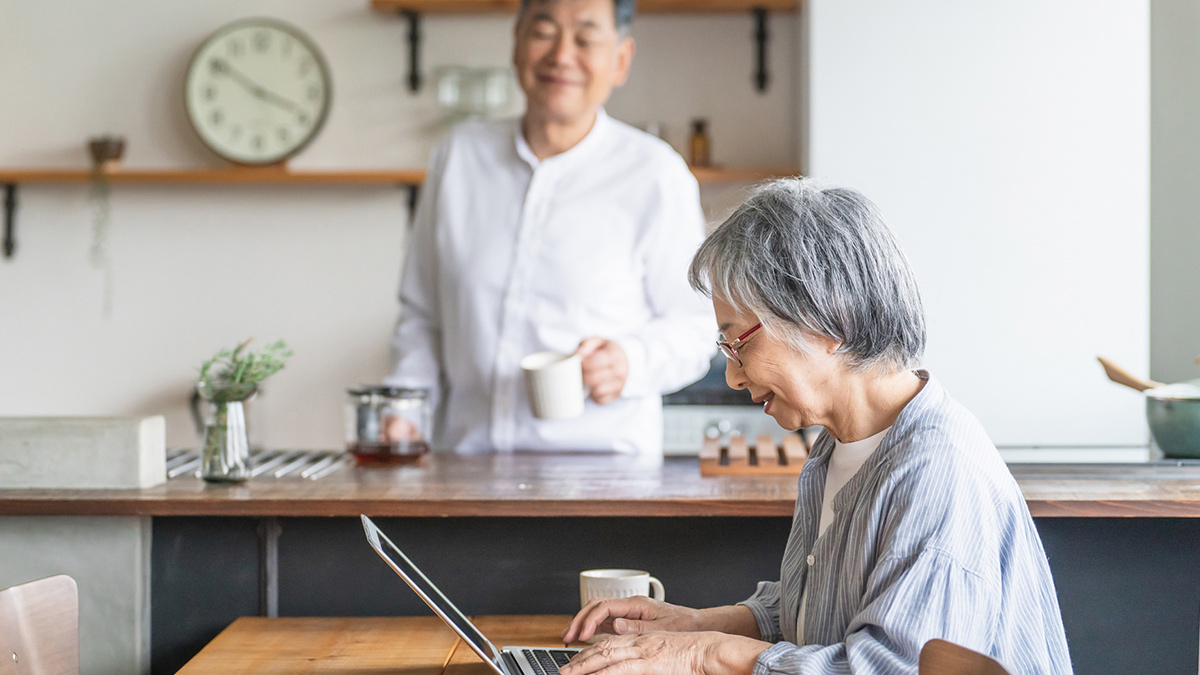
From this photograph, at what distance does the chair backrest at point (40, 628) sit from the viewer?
1.21 m

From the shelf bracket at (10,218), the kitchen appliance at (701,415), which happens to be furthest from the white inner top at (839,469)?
the shelf bracket at (10,218)

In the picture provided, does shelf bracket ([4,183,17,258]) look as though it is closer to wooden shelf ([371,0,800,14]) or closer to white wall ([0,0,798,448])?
white wall ([0,0,798,448])

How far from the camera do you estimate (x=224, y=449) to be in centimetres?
167

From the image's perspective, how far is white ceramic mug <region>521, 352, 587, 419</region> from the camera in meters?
1.84

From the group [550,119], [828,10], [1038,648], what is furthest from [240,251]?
[1038,648]

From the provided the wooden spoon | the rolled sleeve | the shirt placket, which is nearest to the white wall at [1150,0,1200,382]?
the wooden spoon

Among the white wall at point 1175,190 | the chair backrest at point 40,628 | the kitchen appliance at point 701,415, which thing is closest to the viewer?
the chair backrest at point 40,628

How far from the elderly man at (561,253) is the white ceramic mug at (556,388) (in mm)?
250

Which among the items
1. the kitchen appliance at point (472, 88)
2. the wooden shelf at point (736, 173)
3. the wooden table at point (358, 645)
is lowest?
the wooden table at point (358, 645)

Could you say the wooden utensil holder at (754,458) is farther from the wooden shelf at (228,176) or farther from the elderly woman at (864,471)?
the wooden shelf at (228,176)

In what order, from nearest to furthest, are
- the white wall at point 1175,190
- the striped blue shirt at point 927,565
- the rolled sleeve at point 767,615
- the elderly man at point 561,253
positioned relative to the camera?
the striped blue shirt at point 927,565, the rolled sleeve at point 767,615, the elderly man at point 561,253, the white wall at point 1175,190

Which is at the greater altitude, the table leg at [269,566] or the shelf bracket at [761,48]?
the shelf bracket at [761,48]

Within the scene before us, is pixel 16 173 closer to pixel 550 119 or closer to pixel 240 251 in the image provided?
pixel 240 251

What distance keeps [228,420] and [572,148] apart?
3.15ft
